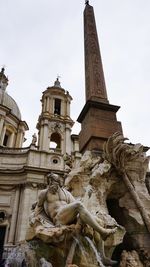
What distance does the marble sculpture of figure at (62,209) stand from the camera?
435 centimetres

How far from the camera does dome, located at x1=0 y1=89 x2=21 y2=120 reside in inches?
1397

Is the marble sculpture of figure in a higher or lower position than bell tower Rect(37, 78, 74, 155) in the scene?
lower

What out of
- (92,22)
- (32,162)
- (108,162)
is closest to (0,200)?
(32,162)

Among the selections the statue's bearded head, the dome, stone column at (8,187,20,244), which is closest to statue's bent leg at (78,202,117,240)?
the statue's bearded head

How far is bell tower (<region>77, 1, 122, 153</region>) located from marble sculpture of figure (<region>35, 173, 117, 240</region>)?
81.4 inches

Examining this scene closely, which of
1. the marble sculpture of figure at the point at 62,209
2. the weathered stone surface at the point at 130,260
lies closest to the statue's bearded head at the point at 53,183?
the marble sculpture of figure at the point at 62,209

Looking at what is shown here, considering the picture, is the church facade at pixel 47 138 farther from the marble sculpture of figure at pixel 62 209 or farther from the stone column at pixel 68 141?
the marble sculpture of figure at pixel 62 209

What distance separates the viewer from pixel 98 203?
5.44 meters

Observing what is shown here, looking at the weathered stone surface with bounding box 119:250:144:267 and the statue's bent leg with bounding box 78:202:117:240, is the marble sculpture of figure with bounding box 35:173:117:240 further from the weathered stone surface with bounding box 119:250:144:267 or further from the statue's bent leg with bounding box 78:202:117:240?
the weathered stone surface with bounding box 119:250:144:267

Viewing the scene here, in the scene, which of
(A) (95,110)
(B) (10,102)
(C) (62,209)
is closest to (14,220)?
(A) (95,110)

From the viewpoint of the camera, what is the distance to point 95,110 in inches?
307

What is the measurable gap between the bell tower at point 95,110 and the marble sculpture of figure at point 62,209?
2068 millimetres

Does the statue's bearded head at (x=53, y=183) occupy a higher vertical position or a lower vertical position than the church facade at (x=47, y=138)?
lower

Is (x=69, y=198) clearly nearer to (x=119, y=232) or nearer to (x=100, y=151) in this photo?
(x=119, y=232)
